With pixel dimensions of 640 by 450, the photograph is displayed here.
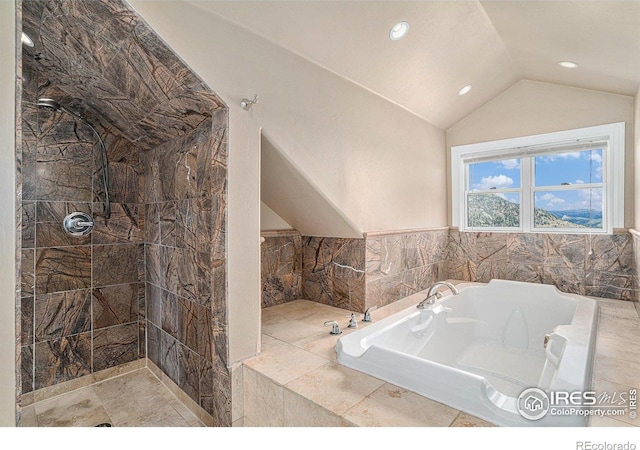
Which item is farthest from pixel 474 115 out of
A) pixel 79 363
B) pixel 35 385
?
pixel 35 385

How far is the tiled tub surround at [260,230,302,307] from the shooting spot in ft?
9.14

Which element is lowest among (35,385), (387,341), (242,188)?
(35,385)

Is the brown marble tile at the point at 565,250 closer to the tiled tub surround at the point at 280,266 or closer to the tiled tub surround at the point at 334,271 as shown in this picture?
the tiled tub surround at the point at 334,271

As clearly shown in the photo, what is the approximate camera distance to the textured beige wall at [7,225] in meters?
1.01

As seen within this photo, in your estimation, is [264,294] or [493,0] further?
[264,294]

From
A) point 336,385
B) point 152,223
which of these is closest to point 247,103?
point 152,223

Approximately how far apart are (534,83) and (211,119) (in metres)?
3.15

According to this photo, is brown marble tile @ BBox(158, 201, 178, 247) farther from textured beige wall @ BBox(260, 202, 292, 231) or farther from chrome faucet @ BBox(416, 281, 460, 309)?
chrome faucet @ BBox(416, 281, 460, 309)

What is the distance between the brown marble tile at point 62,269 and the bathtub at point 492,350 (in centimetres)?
196

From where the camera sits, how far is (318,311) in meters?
2.68

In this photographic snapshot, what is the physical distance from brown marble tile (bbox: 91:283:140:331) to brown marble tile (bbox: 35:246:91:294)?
0.14 metres

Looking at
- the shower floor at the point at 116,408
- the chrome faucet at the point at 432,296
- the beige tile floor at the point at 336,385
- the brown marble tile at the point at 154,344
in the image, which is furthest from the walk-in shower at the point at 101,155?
the chrome faucet at the point at 432,296

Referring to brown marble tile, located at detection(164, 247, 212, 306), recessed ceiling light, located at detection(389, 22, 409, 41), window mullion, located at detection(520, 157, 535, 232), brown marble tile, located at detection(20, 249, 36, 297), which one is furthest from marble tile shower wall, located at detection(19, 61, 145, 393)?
window mullion, located at detection(520, 157, 535, 232)

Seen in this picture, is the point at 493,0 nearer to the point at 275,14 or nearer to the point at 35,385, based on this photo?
the point at 275,14
